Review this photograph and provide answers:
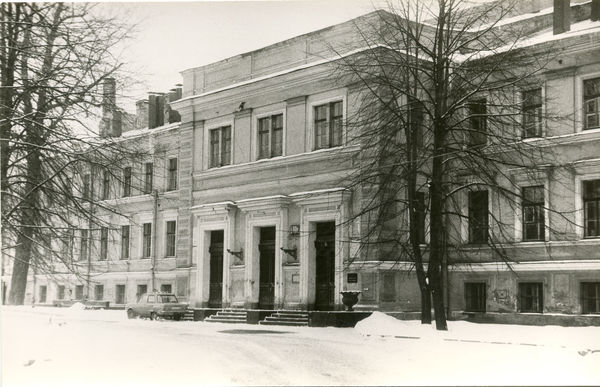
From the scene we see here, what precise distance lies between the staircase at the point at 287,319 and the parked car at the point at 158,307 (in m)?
4.22

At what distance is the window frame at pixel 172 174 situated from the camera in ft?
118

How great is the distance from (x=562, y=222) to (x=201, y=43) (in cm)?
1158

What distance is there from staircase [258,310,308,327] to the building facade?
17.9 inches

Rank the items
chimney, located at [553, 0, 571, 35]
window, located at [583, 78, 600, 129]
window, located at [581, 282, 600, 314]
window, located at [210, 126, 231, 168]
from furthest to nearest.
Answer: window, located at [210, 126, 231, 168] → chimney, located at [553, 0, 571, 35] → window, located at [583, 78, 600, 129] → window, located at [581, 282, 600, 314]

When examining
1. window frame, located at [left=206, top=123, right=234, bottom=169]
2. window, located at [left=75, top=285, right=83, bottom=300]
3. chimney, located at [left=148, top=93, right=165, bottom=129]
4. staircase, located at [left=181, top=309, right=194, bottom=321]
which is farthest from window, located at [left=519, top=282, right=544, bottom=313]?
window, located at [left=75, top=285, right=83, bottom=300]

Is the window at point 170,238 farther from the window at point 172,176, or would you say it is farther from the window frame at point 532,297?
the window frame at point 532,297

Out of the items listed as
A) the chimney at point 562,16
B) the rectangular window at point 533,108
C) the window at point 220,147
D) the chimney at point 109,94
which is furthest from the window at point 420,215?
the chimney at point 109,94

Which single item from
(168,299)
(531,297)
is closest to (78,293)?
(168,299)

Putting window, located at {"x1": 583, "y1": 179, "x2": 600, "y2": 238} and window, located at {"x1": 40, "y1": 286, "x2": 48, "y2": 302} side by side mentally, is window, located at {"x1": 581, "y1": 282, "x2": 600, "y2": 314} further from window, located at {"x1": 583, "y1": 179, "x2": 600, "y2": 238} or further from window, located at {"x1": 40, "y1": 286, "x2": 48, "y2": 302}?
window, located at {"x1": 40, "y1": 286, "x2": 48, "y2": 302}

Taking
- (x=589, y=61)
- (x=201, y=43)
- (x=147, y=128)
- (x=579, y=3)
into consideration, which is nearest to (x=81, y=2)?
(x=201, y=43)

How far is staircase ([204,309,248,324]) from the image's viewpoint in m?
28.4

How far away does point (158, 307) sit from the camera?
30125 millimetres

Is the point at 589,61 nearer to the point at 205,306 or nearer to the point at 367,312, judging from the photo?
the point at 367,312

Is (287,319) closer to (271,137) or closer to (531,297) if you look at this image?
(271,137)
